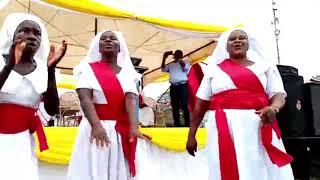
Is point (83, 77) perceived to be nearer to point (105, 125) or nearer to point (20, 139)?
point (105, 125)

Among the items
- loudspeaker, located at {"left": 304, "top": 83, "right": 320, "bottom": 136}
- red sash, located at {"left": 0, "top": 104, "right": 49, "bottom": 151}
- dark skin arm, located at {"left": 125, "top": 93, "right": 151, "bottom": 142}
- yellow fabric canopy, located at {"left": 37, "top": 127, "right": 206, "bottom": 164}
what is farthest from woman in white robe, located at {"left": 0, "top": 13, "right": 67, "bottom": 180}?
loudspeaker, located at {"left": 304, "top": 83, "right": 320, "bottom": 136}

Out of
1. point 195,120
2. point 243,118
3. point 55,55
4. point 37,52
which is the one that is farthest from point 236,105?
point 37,52

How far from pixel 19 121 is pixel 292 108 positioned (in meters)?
3.62

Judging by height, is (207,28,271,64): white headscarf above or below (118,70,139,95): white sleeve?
above

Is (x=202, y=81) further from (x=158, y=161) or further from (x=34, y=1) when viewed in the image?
(x=34, y=1)

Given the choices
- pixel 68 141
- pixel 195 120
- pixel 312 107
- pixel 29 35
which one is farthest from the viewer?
pixel 312 107

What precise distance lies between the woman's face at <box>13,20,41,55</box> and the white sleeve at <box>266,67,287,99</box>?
1556mm

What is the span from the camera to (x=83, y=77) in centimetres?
333

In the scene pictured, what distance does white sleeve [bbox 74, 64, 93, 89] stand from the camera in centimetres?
328

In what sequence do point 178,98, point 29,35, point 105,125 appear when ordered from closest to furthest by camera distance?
point 29,35
point 105,125
point 178,98

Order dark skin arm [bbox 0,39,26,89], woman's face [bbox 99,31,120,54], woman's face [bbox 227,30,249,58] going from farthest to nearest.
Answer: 1. woman's face [bbox 99,31,120,54]
2. woman's face [bbox 227,30,249,58]
3. dark skin arm [bbox 0,39,26,89]

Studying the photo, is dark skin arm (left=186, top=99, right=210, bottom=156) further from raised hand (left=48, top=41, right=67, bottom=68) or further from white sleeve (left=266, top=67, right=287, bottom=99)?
raised hand (left=48, top=41, right=67, bottom=68)

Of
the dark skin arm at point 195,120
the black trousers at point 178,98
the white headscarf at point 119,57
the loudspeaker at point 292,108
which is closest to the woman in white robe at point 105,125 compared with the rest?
the white headscarf at point 119,57

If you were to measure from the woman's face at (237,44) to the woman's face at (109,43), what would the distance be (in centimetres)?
86
